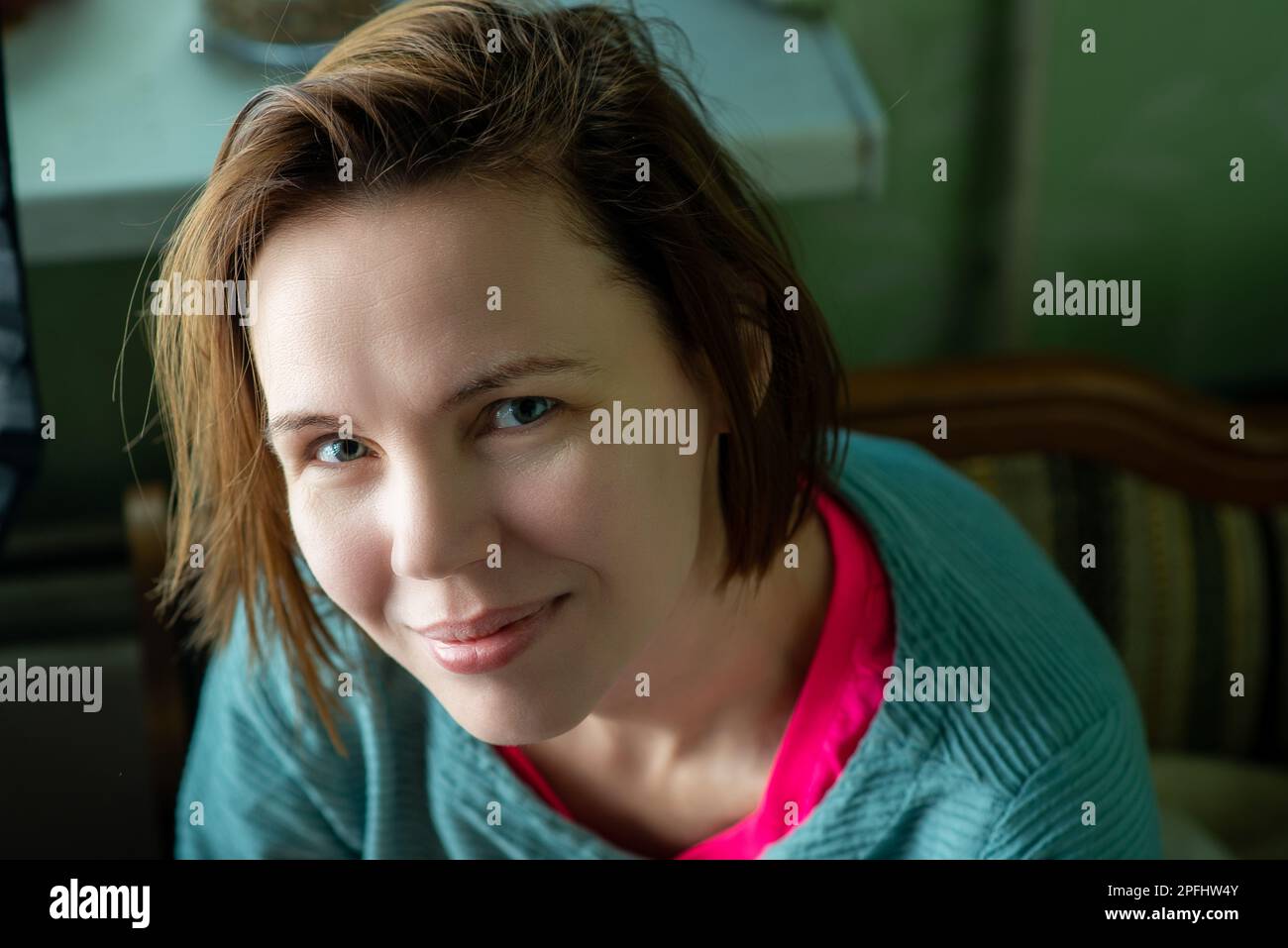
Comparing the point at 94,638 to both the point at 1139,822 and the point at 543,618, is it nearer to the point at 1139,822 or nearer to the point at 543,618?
the point at 543,618

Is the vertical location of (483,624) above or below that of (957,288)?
below

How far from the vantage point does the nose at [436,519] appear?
0.48 m

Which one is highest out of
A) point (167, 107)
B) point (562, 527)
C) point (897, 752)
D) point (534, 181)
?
point (167, 107)

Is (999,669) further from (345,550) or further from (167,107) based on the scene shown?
(167,107)

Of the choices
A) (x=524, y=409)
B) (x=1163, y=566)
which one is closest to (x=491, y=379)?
(x=524, y=409)

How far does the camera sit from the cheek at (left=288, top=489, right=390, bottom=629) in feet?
1.72

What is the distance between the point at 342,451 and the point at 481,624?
0.08 meters

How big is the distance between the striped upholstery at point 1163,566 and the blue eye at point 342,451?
56 centimetres

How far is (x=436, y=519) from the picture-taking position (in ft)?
1.59

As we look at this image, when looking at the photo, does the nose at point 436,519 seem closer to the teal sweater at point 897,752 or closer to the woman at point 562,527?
the woman at point 562,527
